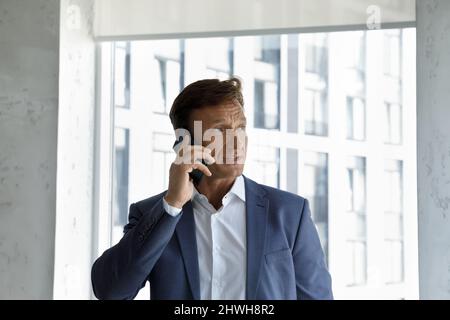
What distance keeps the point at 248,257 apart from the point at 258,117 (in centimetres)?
146

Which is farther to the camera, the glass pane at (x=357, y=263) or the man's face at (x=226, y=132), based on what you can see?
the glass pane at (x=357, y=263)

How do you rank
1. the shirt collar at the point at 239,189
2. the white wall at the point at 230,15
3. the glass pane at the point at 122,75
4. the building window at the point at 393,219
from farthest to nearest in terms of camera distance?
the glass pane at the point at 122,75
the building window at the point at 393,219
the white wall at the point at 230,15
the shirt collar at the point at 239,189

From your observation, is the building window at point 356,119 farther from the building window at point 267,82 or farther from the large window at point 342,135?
the building window at point 267,82

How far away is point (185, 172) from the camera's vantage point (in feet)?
5.20

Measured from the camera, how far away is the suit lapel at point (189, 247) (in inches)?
61.1

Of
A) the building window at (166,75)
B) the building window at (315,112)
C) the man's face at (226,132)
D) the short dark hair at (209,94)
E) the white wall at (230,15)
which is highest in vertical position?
the white wall at (230,15)

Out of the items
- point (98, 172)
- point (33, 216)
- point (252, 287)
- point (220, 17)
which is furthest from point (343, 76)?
point (252, 287)

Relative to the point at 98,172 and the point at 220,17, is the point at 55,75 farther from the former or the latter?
the point at 220,17

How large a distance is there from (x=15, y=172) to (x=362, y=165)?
1.45 metres

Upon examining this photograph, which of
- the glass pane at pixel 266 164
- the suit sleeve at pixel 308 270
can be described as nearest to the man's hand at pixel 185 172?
the suit sleeve at pixel 308 270

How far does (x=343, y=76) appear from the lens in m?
2.94

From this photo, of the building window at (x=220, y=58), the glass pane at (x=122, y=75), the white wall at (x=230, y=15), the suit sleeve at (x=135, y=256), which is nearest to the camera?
the suit sleeve at (x=135, y=256)

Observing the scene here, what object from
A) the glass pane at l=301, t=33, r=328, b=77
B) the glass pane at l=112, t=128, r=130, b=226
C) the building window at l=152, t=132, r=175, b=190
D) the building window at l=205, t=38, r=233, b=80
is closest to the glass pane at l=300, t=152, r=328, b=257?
the glass pane at l=301, t=33, r=328, b=77

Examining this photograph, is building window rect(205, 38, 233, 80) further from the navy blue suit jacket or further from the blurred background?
the navy blue suit jacket
